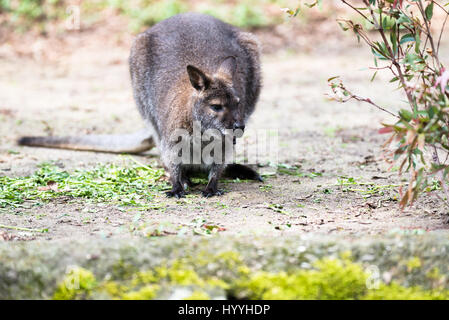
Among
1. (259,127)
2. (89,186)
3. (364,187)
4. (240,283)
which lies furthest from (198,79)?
(259,127)

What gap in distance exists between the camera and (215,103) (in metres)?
4.44

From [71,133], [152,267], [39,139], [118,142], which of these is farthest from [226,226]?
[71,133]

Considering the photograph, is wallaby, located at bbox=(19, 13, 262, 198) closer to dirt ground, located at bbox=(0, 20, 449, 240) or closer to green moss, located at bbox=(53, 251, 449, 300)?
Result: dirt ground, located at bbox=(0, 20, 449, 240)

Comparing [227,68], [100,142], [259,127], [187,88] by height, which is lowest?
[100,142]

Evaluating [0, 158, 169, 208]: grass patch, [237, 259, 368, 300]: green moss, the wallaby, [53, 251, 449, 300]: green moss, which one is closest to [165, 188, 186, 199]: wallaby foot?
the wallaby

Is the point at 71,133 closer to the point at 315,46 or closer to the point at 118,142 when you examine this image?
the point at 118,142

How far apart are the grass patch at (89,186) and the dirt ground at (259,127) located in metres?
0.15

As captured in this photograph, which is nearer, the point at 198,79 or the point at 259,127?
the point at 198,79

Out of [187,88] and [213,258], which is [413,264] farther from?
[187,88]

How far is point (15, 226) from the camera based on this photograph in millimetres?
3621

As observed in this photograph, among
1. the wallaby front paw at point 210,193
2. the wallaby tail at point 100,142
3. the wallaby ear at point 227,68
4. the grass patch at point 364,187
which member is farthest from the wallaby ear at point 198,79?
the wallaby tail at point 100,142

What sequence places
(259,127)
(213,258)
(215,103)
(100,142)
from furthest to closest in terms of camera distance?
(259,127) → (100,142) → (215,103) → (213,258)

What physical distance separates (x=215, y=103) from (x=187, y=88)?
0.41 m

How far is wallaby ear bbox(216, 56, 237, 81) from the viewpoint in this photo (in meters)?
4.64
